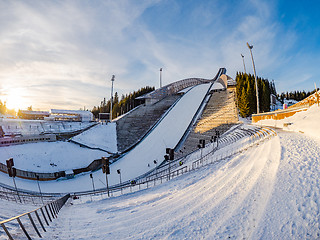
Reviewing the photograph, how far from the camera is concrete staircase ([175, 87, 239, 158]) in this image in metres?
23.8

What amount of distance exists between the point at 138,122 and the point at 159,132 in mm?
7425

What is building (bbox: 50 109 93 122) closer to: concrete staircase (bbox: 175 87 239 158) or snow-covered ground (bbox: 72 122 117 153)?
snow-covered ground (bbox: 72 122 117 153)

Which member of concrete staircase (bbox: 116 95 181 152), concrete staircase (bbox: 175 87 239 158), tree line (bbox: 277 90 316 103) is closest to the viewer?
concrete staircase (bbox: 175 87 239 158)

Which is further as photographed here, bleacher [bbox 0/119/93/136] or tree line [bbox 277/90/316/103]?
tree line [bbox 277/90/316/103]

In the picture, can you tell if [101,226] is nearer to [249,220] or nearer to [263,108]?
[249,220]

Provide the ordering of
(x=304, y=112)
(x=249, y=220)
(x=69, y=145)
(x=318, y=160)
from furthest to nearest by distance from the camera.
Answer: (x=69, y=145) < (x=304, y=112) < (x=318, y=160) < (x=249, y=220)

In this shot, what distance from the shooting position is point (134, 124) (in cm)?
3453

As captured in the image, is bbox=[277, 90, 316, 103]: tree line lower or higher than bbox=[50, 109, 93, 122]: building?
higher

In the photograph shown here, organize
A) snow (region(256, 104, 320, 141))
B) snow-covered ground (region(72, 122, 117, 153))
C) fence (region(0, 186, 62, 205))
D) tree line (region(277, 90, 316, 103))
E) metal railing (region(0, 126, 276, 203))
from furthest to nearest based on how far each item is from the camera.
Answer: tree line (region(277, 90, 316, 103)), snow-covered ground (region(72, 122, 117, 153)), metal railing (region(0, 126, 276, 203)), fence (region(0, 186, 62, 205)), snow (region(256, 104, 320, 141))

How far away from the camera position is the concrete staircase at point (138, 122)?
2970 cm

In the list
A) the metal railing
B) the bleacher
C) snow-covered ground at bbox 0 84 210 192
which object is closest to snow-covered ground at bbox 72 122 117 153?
snow-covered ground at bbox 0 84 210 192

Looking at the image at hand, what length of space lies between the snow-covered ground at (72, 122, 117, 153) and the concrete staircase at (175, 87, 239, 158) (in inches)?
462

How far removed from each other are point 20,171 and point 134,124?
20224 millimetres

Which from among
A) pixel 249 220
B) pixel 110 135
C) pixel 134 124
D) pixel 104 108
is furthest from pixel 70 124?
pixel 104 108
